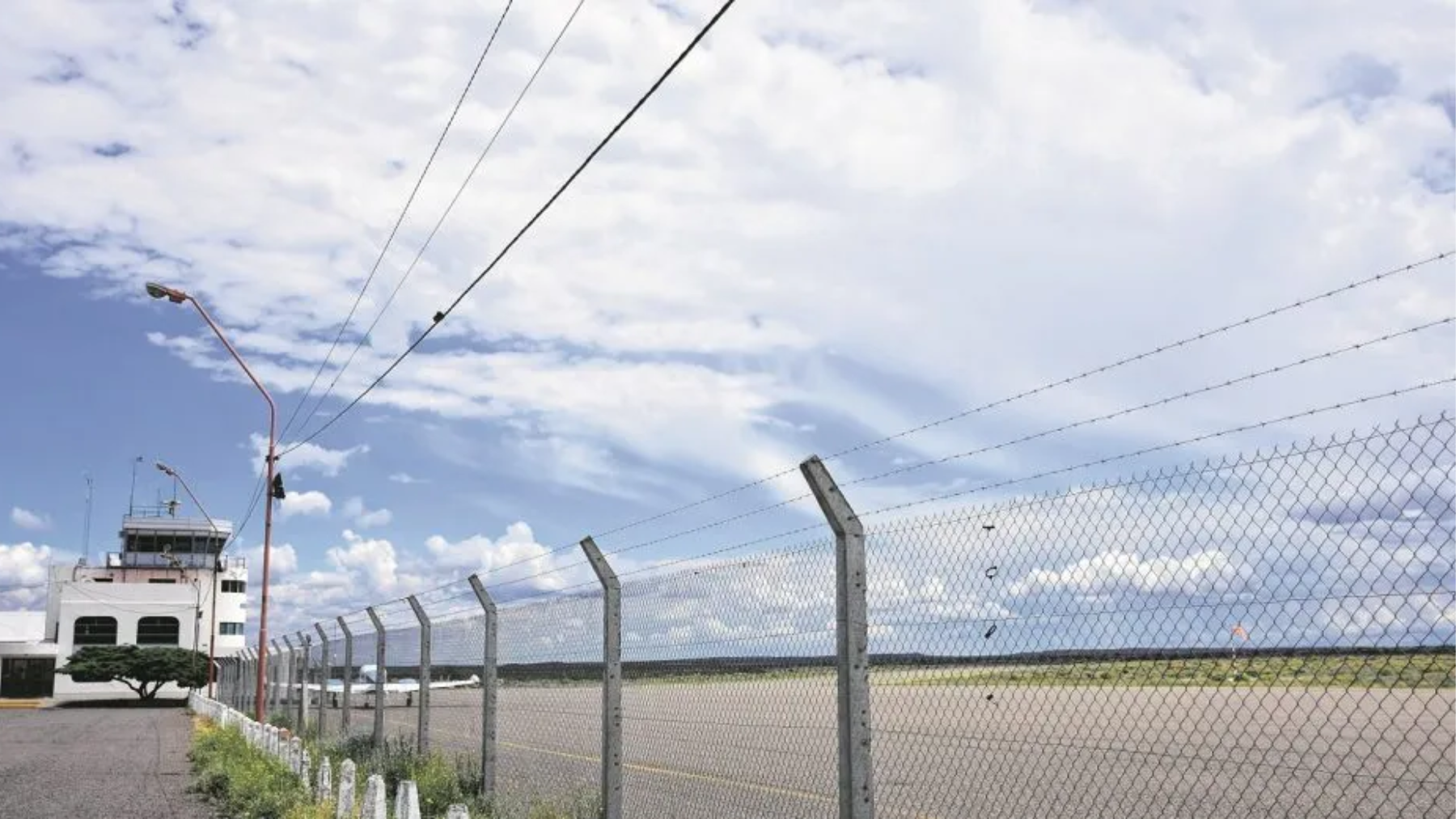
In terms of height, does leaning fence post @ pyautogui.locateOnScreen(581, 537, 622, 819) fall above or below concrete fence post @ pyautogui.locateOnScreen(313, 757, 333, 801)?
above

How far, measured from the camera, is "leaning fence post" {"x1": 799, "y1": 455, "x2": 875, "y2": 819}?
590cm

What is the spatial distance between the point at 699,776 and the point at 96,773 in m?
10.4

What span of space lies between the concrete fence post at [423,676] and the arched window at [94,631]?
256 feet

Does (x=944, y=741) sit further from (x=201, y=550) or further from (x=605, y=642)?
(x=201, y=550)

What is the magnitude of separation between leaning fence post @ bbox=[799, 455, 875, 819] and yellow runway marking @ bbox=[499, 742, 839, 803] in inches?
255

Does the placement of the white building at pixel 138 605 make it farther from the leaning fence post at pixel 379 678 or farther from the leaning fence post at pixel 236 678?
Answer: the leaning fence post at pixel 379 678

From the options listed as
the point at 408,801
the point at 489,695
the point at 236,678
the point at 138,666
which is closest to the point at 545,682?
the point at 489,695

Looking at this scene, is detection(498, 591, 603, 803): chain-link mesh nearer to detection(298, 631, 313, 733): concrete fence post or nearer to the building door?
detection(298, 631, 313, 733): concrete fence post

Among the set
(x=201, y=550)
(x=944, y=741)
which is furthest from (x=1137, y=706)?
(x=201, y=550)

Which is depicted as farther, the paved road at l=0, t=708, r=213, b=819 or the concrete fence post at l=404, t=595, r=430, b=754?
the paved road at l=0, t=708, r=213, b=819

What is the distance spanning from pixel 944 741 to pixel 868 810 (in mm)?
18973

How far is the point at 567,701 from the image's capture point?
13.7 metres

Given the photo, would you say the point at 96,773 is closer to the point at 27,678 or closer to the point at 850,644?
the point at 850,644

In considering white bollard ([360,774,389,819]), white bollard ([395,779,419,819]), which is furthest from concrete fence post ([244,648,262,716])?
white bollard ([395,779,419,819])
